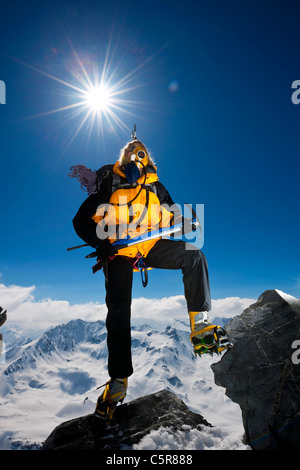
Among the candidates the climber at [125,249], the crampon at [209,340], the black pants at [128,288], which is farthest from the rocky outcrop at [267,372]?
the black pants at [128,288]

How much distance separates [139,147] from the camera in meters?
6.01

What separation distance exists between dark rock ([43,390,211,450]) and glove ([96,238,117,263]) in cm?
339

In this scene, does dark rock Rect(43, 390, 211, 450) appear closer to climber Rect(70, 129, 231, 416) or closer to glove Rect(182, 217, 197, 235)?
climber Rect(70, 129, 231, 416)

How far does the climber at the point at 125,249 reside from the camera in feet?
15.9

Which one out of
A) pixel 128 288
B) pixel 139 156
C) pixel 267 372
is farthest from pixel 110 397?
pixel 139 156

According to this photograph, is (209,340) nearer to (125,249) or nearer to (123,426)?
(125,249)

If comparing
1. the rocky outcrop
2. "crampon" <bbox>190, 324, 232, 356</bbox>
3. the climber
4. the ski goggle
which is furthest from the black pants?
the ski goggle

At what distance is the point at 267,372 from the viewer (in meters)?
4.50

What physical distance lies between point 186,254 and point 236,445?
348cm

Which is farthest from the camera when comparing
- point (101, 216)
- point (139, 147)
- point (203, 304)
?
point (139, 147)

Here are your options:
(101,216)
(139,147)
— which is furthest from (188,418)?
(139,147)

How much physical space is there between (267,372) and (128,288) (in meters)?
3.08
